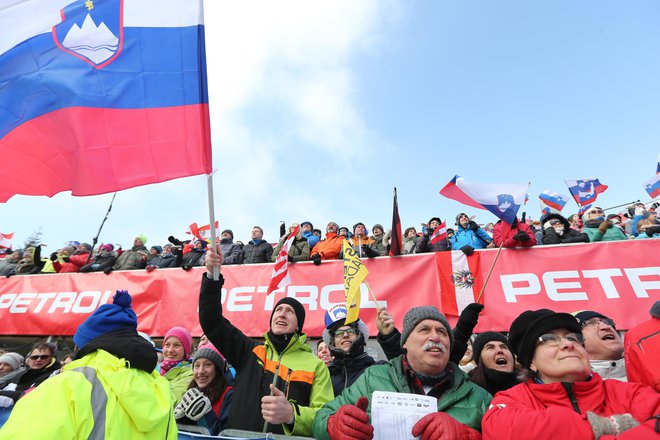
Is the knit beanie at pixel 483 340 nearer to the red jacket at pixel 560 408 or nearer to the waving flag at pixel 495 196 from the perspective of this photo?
the red jacket at pixel 560 408

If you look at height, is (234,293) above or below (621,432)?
above

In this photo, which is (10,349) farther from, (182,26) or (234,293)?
(182,26)

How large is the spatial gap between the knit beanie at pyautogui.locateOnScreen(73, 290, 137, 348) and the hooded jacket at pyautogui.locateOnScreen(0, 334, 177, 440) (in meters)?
0.16

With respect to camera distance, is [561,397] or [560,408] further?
[561,397]

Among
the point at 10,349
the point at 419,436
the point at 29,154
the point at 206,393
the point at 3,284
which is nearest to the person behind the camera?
the point at 419,436

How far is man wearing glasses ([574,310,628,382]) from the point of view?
278 cm

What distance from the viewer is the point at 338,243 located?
7.87 meters

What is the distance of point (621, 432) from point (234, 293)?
654 cm

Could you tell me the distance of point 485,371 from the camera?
3.01 metres

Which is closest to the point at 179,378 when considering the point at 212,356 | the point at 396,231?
the point at 212,356

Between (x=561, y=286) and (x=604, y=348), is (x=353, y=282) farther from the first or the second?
(x=561, y=286)

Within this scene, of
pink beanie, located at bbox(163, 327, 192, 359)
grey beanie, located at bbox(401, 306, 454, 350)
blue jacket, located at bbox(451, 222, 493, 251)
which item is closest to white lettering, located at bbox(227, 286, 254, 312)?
pink beanie, located at bbox(163, 327, 192, 359)

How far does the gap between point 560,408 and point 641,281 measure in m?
5.01

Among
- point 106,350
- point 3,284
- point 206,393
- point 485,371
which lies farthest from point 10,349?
point 485,371
